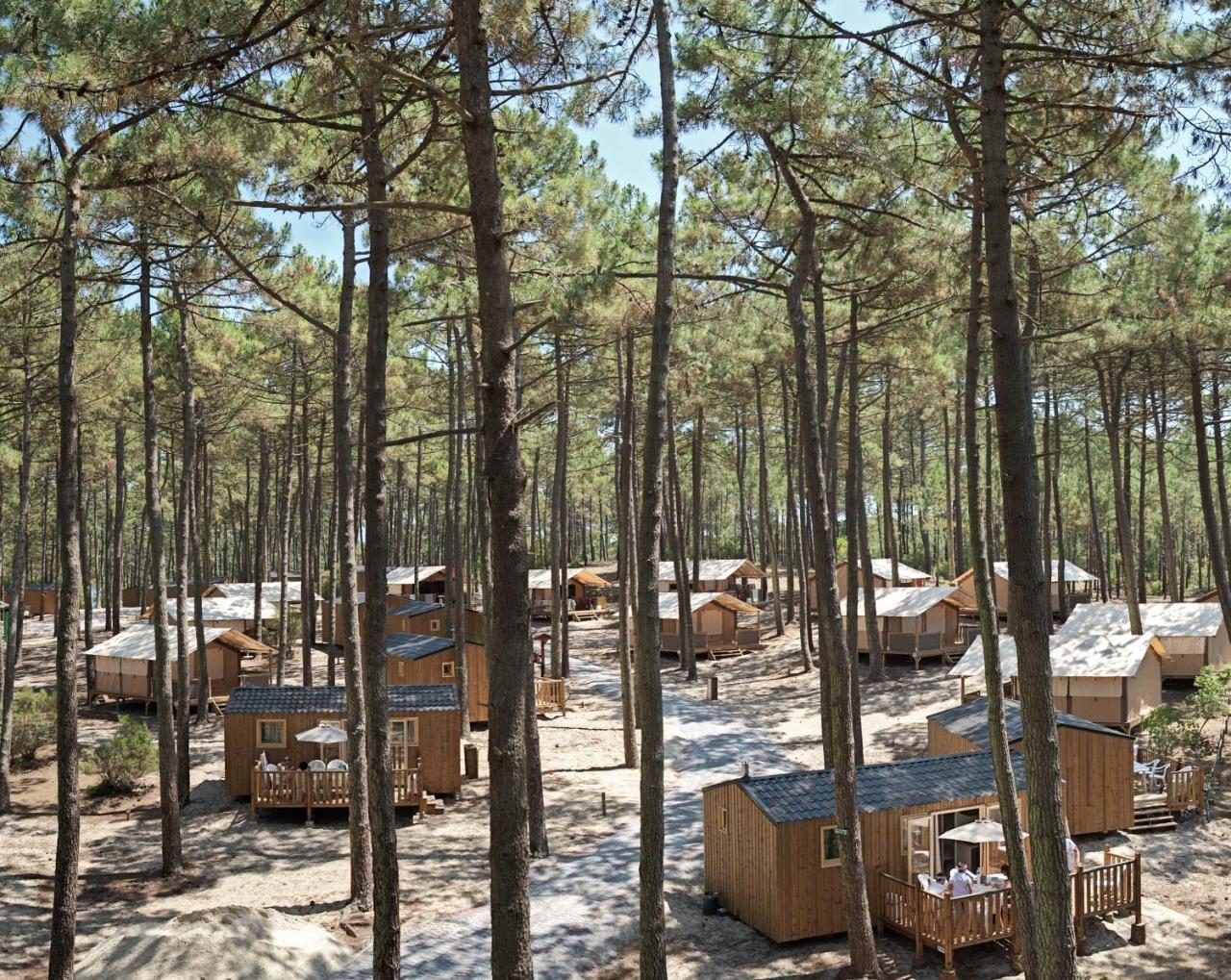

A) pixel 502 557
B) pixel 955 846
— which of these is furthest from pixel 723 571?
pixel 502 557

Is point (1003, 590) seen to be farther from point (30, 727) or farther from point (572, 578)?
point (30, 727)

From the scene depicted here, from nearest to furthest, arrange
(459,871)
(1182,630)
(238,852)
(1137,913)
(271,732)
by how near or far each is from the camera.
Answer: (1137,913) → (459,871) → (238,852) → (271,732) → (1182,630)

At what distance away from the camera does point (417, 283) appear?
57.1ft

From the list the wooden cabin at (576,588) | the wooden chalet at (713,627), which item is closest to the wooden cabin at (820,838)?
the wooden chalet at (713,627)

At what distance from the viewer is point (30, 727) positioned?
70.7ft

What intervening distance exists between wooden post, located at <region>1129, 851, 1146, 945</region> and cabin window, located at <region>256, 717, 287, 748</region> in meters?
13.3

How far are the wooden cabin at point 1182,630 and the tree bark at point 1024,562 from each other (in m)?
17.5

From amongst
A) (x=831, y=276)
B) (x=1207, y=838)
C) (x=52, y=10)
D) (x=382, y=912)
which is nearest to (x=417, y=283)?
(x=831, y=276)

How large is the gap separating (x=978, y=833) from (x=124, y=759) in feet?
48.1

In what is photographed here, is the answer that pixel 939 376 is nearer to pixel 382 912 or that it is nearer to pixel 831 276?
pixel 831 276

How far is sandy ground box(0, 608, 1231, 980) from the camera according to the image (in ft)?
39.1

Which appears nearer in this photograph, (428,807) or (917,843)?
(917,843)

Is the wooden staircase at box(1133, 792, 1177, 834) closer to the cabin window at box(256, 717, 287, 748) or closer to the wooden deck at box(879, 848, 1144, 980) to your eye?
the wooden deck at box(879, 848, 1144, 980)

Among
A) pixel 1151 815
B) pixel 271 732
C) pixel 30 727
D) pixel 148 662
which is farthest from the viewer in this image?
pixel 148 662
